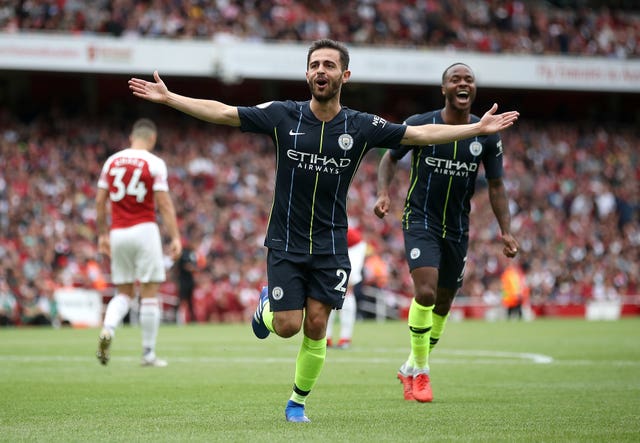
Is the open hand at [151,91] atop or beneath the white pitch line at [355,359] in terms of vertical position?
atop

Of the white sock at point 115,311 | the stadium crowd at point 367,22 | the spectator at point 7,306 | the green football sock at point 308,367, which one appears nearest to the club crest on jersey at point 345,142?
the green football sock at point 308,367

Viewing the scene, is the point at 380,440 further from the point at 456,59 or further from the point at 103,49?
the point at 456,59

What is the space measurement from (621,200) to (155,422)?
32906mm

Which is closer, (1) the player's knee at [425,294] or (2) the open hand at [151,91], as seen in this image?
(2) the open hand at [151,91]

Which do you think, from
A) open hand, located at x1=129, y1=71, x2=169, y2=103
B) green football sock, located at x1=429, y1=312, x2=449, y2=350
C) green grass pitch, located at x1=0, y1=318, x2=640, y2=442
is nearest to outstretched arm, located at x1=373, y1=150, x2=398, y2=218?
green football sock, located at x1=429, y1=312, x2=449, y2=350

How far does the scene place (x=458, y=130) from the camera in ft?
23.6

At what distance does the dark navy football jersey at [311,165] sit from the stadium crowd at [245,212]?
18085mm

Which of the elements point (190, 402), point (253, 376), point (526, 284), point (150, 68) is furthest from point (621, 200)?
point (190, 402)

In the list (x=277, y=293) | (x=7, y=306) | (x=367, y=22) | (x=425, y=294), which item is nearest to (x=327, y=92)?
(x=277, y=293)

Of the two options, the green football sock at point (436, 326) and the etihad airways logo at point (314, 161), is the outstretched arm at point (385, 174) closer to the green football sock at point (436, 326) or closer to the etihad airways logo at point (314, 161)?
the green football sock at point (436, 326)

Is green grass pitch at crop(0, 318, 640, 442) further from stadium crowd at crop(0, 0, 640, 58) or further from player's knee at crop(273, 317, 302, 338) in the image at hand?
stadium crowd at crop(0, 0, 640, 58)

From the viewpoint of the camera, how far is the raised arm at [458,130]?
7141 millimetres

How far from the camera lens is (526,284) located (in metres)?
33.4

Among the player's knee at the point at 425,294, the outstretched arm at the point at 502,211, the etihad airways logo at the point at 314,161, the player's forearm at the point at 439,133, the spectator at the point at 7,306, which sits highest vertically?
the player's forearm at the point at 439,133
